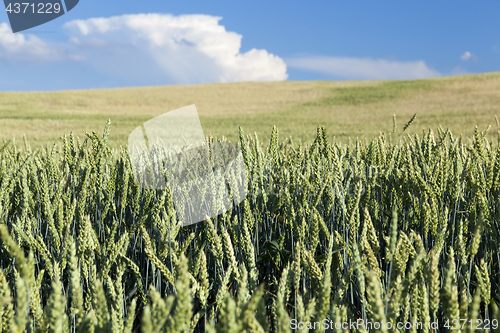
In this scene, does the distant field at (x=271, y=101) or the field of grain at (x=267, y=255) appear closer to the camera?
the field of grain at (x=267, y=255)

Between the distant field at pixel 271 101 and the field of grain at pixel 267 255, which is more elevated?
the distant field at pixel 271 101

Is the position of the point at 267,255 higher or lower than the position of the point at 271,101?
lower

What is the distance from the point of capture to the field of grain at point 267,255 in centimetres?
61

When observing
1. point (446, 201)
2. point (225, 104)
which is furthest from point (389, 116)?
point (446, 201)

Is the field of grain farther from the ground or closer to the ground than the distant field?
closer to the ground

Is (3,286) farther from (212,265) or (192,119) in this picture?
(192,119)

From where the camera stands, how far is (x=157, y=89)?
40.9 meters

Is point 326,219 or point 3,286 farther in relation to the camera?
point 326,219

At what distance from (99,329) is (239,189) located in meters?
1.16

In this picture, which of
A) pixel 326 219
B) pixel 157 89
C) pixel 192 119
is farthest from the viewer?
pixel 157 89

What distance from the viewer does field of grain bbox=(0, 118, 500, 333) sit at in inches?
24.0

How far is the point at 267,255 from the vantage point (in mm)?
1521

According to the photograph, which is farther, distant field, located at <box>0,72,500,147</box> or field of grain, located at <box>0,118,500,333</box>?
distant field, located at <box>0,72,500,147</box>

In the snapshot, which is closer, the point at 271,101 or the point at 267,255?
the point at 267,255
